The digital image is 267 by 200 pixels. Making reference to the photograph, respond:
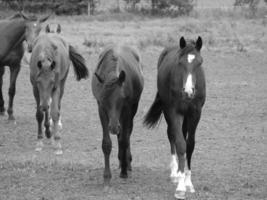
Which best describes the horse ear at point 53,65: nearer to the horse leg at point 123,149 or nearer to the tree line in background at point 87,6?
the horse leg at point 123,149

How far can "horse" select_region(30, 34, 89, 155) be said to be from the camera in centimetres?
871

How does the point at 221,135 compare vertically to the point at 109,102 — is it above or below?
below

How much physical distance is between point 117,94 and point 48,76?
2.16 metres

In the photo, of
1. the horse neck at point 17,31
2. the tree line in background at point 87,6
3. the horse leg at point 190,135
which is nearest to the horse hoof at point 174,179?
the horse leg at point 190,135

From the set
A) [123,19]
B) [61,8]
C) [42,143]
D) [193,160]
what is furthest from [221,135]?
[61,8]

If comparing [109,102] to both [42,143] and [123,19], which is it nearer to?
[42,143]

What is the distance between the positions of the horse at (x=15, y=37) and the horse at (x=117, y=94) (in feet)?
10.5

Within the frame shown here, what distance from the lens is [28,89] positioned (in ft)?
50.2

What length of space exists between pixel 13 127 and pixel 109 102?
4.90 m

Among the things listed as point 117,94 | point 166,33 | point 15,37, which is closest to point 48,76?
point 117,94

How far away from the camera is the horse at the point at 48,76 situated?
871cm

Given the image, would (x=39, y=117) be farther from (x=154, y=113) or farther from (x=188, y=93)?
(x=188, y=93)

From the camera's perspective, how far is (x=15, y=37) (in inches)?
445

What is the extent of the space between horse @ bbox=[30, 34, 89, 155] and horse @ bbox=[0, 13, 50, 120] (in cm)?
43
